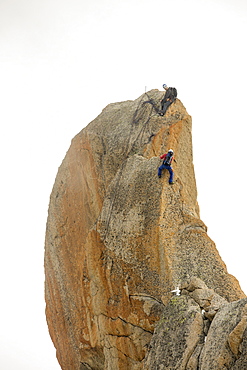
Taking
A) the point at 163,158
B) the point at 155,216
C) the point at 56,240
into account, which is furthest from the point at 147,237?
the point at 56,240

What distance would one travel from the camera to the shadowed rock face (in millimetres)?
16141

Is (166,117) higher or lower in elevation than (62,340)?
higher

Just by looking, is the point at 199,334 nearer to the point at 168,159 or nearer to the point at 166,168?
the point at 166,168

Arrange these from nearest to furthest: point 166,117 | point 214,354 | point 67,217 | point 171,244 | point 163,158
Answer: point 214,354, point 171,244, point 163,158, point 166,117, point 67,217

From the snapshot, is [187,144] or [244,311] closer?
[244,311]

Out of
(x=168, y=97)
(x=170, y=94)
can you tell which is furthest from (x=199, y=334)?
(x=170, y=94)

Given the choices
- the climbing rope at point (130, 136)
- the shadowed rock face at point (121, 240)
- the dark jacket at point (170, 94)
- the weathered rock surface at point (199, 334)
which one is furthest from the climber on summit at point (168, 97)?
the weathered rock surface at point (199, 334)

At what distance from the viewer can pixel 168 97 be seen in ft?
65.6

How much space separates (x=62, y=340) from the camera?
21203 millimetres

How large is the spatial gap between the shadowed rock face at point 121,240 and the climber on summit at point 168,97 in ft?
0.85

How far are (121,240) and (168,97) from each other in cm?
630

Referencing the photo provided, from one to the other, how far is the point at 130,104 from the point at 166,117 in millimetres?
2693

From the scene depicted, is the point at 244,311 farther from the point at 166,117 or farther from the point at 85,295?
the point at 166,117

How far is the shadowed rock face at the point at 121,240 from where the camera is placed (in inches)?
635
